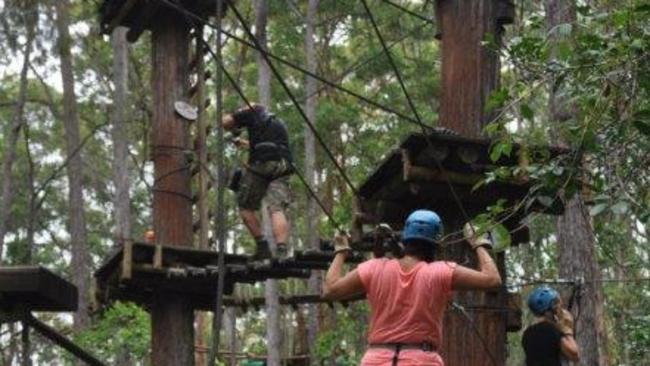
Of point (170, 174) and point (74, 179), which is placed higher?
point (74, 179)

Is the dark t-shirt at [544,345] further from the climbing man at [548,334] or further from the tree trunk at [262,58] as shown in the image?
the tree trunk at [262,58]

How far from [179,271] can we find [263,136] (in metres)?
1.28

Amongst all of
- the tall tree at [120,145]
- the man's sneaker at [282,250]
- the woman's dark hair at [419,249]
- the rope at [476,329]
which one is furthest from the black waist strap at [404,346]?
the tall tree at [120,145]

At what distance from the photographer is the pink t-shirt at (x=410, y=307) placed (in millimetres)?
3932

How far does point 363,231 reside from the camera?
Answer: 20.3 ft

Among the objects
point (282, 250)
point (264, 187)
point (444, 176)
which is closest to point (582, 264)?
point (264, 187)

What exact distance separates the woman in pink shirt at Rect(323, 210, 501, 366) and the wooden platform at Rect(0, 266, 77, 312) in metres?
1.06

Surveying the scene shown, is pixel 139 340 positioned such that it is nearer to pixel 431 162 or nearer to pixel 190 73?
pixel 190 73

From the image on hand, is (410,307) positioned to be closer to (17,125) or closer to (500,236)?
(500,236)

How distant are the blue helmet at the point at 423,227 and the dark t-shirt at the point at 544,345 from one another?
1.77 meters

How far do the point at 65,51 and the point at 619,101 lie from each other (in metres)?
15.0

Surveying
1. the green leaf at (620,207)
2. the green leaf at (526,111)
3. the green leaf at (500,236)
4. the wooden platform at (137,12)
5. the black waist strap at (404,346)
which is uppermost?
the wooden platform at (137,12)

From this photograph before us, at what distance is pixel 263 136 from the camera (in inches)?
321

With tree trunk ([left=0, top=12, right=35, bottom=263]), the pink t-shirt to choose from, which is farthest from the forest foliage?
the pink t-shirt
